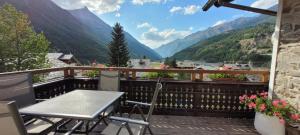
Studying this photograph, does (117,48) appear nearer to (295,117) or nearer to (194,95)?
(194,95)

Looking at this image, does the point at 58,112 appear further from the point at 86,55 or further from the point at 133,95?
the point at 86,55

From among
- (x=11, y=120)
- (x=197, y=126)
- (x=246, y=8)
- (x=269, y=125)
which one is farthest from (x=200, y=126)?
(x=11, y=120)

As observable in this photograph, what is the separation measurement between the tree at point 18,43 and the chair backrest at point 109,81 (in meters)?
19.7

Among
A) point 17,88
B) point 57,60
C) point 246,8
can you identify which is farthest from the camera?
point 57,60

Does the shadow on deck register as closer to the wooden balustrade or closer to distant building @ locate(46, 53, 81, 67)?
the wooden balustrade

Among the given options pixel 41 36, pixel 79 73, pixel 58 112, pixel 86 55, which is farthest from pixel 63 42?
pixel 58 112

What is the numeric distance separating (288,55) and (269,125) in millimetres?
1122

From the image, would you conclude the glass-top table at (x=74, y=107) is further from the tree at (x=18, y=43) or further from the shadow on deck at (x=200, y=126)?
the tree at (x=18, y=43)

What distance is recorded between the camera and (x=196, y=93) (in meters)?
4.04

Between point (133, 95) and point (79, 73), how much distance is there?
4.77 feet

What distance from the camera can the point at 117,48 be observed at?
2980 centimetres

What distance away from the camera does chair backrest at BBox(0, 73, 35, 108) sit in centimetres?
219

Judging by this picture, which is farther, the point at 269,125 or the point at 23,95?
the point at 269,125

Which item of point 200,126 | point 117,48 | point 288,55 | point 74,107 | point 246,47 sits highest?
point 117,48
